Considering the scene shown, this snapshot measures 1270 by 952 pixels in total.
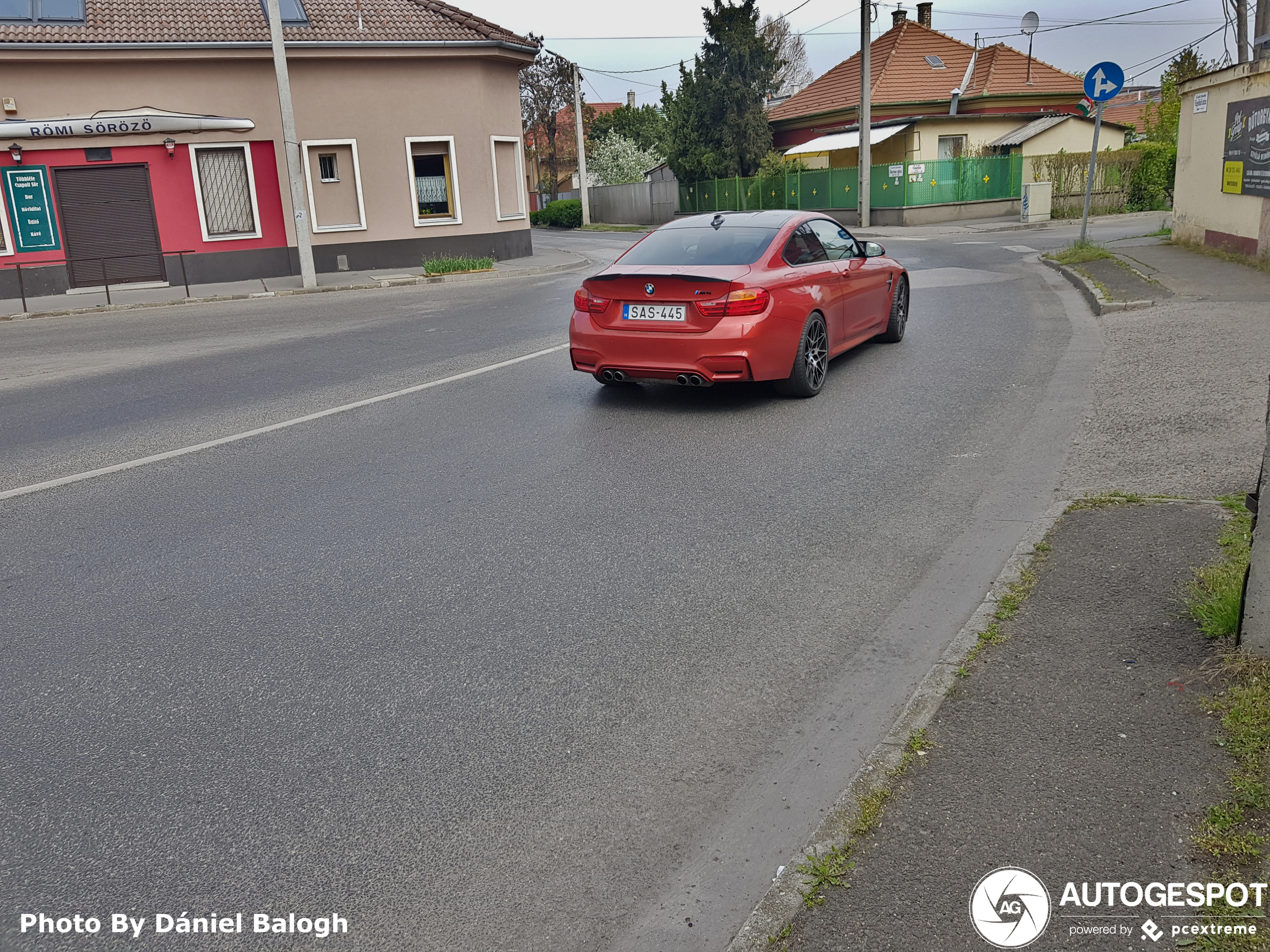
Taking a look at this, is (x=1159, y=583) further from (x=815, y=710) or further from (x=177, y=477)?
(x=177, y=477)

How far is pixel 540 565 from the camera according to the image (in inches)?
213

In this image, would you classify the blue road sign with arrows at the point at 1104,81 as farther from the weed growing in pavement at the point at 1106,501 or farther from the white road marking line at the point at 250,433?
the weed growing in pavement at the point at 1106,501

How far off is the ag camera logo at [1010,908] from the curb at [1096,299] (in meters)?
11.3

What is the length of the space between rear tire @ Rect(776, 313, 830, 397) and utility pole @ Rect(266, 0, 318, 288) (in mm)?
16034

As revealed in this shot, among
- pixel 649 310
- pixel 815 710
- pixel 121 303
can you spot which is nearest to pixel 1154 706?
→ pixel 815 710

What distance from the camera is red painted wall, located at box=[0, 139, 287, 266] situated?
78.3 ft

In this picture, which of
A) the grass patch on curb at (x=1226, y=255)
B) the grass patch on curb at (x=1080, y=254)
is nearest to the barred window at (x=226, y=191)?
the grass patch on curb at (x=1080, y=254)

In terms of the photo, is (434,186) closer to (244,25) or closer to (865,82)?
(244,25)

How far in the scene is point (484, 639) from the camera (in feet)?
14.9

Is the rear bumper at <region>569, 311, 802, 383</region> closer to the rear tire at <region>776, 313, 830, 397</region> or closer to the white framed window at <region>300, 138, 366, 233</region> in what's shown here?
the rear tire at <region>776, 313, 830, 397</region>

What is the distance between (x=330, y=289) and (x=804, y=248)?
619 inches

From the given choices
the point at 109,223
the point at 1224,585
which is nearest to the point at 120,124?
the point at 109,223

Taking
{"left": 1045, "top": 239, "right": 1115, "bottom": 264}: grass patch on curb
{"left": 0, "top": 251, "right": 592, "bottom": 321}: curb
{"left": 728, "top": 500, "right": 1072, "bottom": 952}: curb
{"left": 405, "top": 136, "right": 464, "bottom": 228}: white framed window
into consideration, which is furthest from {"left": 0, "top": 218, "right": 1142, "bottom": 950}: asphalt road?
{"left": 405, "top": 136, "right": 464, "bottom": 228}: white framed window

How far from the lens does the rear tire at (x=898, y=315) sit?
37.3ft
